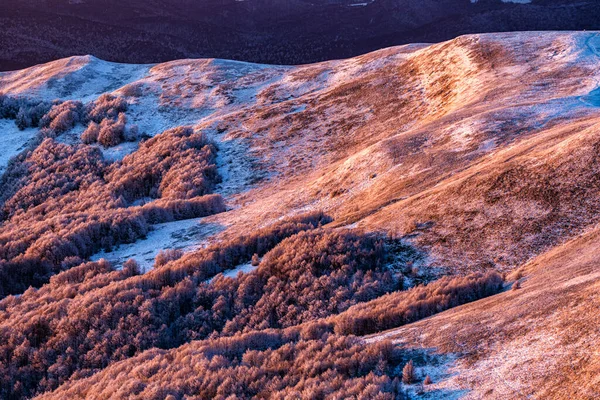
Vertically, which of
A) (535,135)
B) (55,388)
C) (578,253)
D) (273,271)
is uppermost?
(535,135)

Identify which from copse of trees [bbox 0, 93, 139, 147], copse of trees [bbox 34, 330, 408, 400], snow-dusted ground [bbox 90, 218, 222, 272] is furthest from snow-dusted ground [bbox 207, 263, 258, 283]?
copse of trees [bbox 0, 93, 139, 147]

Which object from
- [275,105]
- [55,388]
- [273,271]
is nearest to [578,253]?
[273,271]

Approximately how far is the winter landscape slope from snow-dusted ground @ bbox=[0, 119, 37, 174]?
0.73 ft

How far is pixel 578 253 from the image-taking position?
10.6 meters

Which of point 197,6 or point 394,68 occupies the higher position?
point 197,6

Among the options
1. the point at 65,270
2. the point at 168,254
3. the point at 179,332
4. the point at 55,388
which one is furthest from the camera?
the point at 65,270

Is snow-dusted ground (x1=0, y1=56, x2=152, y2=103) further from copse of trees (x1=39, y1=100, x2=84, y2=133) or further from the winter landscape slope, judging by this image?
the winter landscape slope

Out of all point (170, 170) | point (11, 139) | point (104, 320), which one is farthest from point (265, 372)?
point (11, 139)

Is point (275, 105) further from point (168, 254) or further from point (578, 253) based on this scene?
point (578, 253)

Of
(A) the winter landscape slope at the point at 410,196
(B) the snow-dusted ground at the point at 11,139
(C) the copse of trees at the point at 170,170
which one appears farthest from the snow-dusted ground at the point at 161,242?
(B) the snow-dusted ground at the point at 11,139

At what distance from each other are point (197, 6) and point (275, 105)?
80278 millimetres

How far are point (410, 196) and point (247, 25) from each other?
8930 centimetres

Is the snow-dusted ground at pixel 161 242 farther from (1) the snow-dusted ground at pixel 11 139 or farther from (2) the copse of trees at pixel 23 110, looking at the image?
(2) the copse of trees at pixel 23 110

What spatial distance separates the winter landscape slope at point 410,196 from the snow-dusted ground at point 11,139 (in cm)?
22
